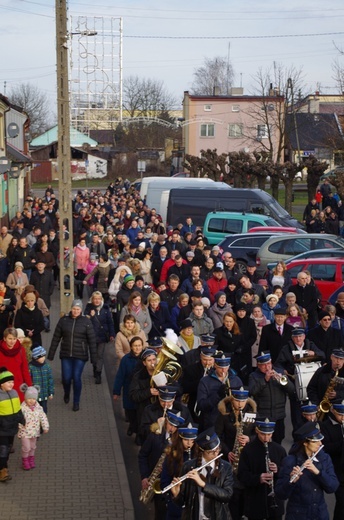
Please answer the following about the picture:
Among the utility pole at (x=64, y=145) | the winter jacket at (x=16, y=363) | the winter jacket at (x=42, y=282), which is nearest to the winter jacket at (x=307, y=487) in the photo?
the winter jacket at (x=16, y=363)

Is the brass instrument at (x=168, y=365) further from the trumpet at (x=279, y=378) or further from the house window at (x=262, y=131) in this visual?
the house window at (x=262, y=131)

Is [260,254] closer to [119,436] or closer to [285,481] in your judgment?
[119,436]

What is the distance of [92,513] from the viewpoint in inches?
373

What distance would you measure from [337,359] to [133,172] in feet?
264

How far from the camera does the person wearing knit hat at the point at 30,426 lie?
417 inches

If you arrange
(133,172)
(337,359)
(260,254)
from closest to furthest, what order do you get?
(337,359) < (260,254) < (133,172)

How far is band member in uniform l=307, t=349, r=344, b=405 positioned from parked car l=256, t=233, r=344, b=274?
1237 cm

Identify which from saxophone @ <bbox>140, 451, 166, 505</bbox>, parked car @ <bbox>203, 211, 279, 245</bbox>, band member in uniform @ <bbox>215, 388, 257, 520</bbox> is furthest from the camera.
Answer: parked car @ <bbox>203, 211, 279, 245</bbox>

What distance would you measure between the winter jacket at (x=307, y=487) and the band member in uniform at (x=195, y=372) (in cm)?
299

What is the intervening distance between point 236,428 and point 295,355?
3035 mm

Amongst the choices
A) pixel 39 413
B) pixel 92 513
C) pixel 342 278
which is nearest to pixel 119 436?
pixel 39 413

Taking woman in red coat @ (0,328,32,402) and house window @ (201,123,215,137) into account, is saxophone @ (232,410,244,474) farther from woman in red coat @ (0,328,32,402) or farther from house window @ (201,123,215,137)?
house window @ (201,123,215,137)

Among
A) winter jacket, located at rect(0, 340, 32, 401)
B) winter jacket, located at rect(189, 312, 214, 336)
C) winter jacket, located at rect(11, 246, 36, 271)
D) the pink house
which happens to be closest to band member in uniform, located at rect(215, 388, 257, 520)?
winter jacket, located at rect(0, 340, 32, 401)

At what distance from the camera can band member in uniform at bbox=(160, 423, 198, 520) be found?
24.0 feet
